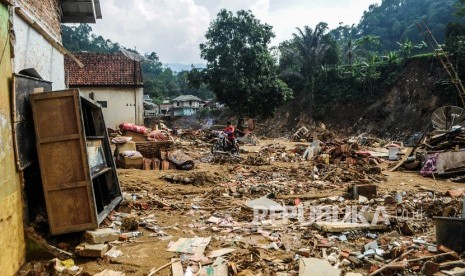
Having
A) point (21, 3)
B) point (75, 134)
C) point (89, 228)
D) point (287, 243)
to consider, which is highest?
point (21, 3)

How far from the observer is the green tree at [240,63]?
82.8 feet

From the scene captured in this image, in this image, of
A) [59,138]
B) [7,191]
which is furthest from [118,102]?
[7,191]

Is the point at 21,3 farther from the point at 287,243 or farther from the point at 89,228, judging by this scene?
the point at 287,243

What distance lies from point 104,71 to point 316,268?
77.6 feet

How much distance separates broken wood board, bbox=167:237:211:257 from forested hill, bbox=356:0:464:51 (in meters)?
45.9

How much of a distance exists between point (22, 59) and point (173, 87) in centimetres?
5549

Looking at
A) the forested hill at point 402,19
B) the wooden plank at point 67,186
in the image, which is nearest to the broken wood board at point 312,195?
the wooden plank at point 67,186

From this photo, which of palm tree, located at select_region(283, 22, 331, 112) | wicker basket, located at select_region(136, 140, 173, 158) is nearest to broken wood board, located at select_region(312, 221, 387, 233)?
wicker basket, located at select_region(136, 140, 173, 158)

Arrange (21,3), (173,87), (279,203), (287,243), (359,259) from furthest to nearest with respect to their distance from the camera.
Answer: (173,87) → (279,203) → (21,3) → (287,243) → (359,259)

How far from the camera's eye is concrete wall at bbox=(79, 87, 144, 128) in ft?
77.2

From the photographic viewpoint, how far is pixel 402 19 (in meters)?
51.5

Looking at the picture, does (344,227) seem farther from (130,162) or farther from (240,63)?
(240,63)

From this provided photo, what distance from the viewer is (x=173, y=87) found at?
5950 centimetres

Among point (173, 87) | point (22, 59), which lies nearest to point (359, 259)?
point (22, 59)
